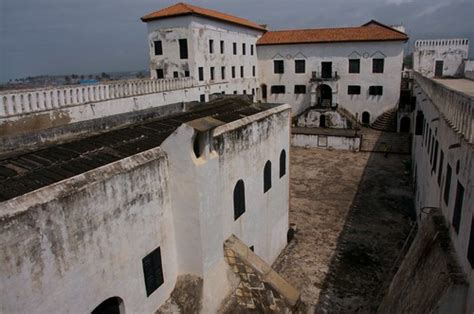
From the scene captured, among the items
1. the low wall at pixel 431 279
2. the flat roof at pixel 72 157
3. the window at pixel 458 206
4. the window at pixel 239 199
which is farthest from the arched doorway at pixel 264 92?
the window at pixel 458 206

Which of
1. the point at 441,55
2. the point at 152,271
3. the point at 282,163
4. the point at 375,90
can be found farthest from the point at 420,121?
the point at 441,55

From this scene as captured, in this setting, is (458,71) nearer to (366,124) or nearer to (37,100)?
(366,124)

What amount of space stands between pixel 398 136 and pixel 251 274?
27929mm

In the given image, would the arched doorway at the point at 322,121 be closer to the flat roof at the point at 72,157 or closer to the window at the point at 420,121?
the window at the point at 420,121

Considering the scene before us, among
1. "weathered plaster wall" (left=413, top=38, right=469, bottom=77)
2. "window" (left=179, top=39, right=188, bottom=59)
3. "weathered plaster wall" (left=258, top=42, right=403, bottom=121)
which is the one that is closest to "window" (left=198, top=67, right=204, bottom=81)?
"window" (left=179, top=39, right=188, bottom=59)

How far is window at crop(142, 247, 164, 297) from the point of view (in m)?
7.38

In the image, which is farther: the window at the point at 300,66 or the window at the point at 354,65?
the window at the point at 300,66

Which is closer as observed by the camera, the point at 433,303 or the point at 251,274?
the point at 433,303

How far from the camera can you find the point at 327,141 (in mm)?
30828

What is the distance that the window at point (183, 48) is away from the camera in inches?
1202

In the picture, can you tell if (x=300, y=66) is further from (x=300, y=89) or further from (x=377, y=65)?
(x=377, y=65)

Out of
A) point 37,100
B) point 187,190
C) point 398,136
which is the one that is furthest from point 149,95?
point 398,136

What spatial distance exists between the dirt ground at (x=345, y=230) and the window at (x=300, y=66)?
14.9 m

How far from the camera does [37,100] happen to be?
43.7 feet
